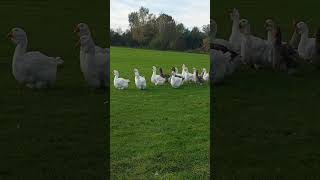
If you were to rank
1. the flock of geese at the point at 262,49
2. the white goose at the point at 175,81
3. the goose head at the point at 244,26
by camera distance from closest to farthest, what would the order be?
the flock of geese at the point at 262,49 < the goose head at the point at 244,26 < the white goose at the point at 175,81

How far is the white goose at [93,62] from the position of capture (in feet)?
14.0

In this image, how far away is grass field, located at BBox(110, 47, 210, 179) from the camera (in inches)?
109

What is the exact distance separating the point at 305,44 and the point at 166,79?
5.73 ft

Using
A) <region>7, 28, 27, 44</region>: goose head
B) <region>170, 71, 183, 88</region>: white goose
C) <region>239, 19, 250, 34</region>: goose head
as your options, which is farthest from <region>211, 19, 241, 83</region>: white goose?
<region>7, 28, 27, 44</region>: goose head

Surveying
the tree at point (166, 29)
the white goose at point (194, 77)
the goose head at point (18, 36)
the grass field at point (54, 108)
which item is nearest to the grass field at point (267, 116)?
the tree at point (166, 29)

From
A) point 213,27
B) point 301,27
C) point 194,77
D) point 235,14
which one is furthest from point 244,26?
point 194,77

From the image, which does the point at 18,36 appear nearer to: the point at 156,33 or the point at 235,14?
the point at 156,33

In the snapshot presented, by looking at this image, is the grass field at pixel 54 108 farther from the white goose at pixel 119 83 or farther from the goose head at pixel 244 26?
the goose head at pixel 244 26

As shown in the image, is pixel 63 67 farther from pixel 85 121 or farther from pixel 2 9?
pixel 85 121

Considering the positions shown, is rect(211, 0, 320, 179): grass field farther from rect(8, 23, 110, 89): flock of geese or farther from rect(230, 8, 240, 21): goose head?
rect(8, 23, 110, 89): flock of geese

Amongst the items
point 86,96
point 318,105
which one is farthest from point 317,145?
point 86,96

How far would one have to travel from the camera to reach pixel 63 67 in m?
4.79

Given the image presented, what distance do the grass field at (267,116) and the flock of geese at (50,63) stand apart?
1.14 meters

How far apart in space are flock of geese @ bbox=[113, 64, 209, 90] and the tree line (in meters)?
0.67
